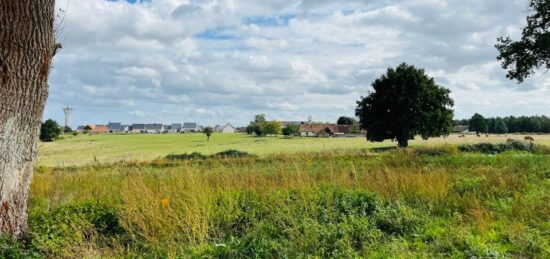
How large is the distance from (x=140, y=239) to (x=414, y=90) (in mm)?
40908

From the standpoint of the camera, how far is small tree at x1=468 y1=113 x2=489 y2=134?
102 m

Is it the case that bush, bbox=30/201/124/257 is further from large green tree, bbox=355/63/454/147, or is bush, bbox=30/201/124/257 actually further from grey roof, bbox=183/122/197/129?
grey roof, bbox=183/122/197/129

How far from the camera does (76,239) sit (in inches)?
232

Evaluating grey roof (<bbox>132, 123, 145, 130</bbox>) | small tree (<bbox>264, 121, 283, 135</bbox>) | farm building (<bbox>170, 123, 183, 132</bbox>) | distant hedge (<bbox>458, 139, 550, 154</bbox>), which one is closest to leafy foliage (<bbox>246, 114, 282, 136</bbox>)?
small tree (<bbox>264, 121, 283, 135</bbox>)

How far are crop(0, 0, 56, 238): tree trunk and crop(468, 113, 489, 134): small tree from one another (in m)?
110

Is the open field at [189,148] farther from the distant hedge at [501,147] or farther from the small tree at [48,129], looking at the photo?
the distant hedge at [501,147]

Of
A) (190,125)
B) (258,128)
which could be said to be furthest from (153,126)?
(258,128)

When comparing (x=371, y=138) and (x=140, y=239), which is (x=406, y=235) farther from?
(x=371, y=138)

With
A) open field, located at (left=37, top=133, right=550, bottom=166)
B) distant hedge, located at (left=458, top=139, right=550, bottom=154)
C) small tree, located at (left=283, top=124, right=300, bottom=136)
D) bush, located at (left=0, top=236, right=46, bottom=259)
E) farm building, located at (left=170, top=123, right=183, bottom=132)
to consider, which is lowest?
open field, located at (left=37, top=133, right=550, bottom=166)

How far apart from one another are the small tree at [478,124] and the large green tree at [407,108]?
65074 mm

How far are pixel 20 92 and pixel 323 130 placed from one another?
90769 mm

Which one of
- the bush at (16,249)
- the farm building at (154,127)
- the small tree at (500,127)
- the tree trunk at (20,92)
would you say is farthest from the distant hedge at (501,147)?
the farm building at (154,127)

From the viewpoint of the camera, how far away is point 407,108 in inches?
1670

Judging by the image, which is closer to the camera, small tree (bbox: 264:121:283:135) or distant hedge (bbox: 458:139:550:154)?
distant hedge (bbox: 458:139:550:154)
